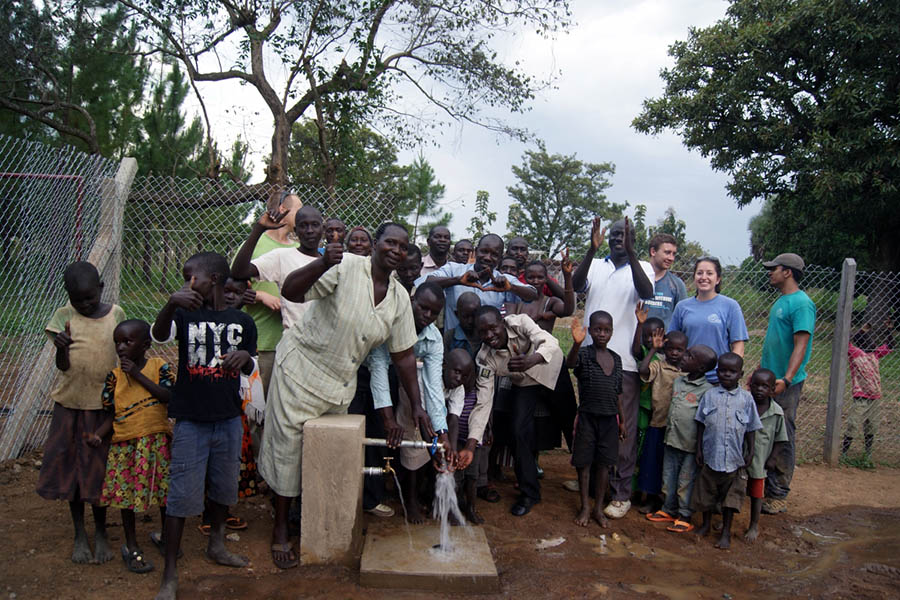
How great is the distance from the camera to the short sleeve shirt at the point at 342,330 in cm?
306

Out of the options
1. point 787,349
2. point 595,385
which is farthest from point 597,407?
point 787,349

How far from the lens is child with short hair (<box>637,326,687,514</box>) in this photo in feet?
13.8

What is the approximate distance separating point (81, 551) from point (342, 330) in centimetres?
172

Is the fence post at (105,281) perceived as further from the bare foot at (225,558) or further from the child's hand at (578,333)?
the child's hand at (578,333)

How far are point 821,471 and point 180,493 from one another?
5293 millimetres

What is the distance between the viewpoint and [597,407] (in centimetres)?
402

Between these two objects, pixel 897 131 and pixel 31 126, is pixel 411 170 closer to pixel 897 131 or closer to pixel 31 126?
pixel 31 126

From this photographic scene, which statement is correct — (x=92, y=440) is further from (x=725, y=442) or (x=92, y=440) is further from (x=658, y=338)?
(x=725, y=442)

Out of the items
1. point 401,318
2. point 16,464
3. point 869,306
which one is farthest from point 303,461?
point 869,306

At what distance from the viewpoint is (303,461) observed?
321cm

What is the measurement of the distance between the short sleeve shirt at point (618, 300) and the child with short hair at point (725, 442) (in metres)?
0.55

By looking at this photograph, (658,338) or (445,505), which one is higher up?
(658,338)

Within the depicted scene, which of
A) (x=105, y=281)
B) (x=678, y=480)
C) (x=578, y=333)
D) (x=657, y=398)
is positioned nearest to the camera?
(x=578, y=333)

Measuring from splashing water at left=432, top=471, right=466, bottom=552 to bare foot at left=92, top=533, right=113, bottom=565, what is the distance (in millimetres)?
1687
